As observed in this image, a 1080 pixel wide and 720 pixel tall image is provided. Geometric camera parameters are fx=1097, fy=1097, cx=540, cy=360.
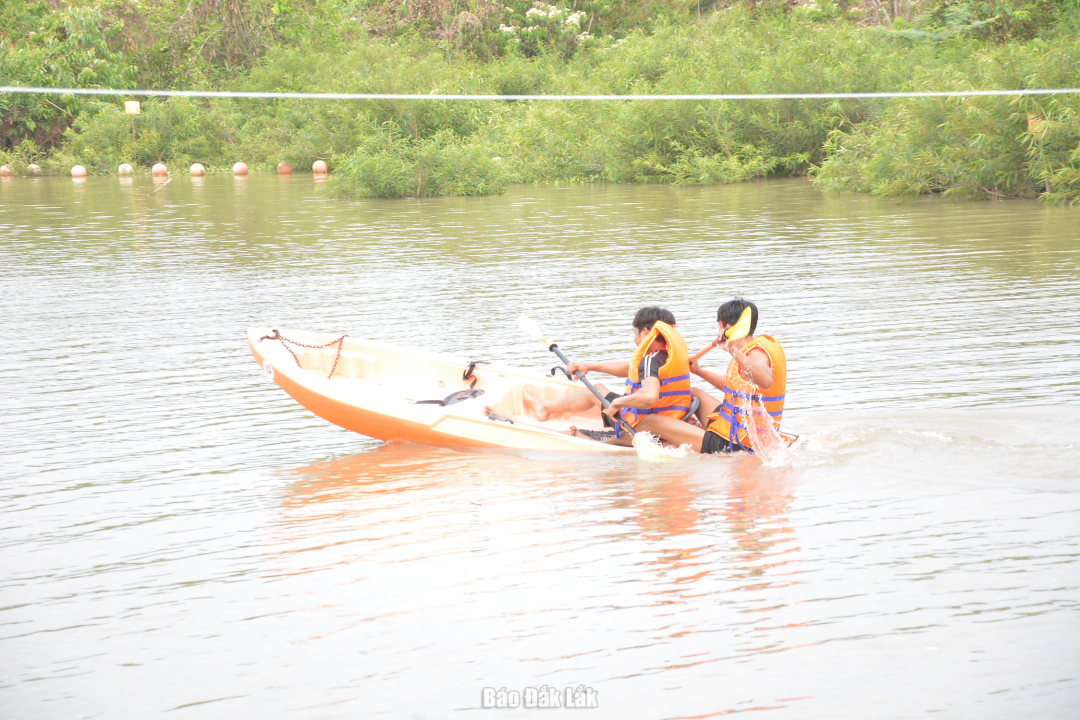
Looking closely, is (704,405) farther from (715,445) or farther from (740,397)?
(740,397)

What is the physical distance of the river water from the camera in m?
3.57

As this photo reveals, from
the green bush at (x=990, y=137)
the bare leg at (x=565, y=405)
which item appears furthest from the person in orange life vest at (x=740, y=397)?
the green bush at (x=990, y=137)

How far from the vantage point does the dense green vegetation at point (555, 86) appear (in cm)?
1570

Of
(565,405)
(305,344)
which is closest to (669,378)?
(565,405)

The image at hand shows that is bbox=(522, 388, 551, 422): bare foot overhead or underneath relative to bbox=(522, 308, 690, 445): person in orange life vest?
underneath

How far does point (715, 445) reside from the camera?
5.71 metres

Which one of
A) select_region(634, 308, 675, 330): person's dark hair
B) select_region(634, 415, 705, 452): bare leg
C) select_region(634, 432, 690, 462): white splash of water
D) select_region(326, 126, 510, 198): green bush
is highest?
select_region(326, 126, 510, 198): green bush

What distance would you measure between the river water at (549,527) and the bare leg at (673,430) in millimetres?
144

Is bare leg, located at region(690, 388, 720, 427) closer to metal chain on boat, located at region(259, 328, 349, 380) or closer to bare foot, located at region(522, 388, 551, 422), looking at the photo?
bare foot, located at region(522, 388, 551, 422)

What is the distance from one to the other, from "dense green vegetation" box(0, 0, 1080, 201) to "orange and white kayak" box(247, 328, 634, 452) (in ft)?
33.3

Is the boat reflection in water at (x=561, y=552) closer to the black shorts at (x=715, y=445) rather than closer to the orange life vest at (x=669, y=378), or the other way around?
the black shorts at (x=715, y=445)

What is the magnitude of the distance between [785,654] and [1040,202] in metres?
13.2

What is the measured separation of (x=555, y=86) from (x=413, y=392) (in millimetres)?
20120

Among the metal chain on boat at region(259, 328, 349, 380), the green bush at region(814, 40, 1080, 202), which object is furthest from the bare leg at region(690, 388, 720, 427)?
the green bush at region(814, 40, 1080, 202)
